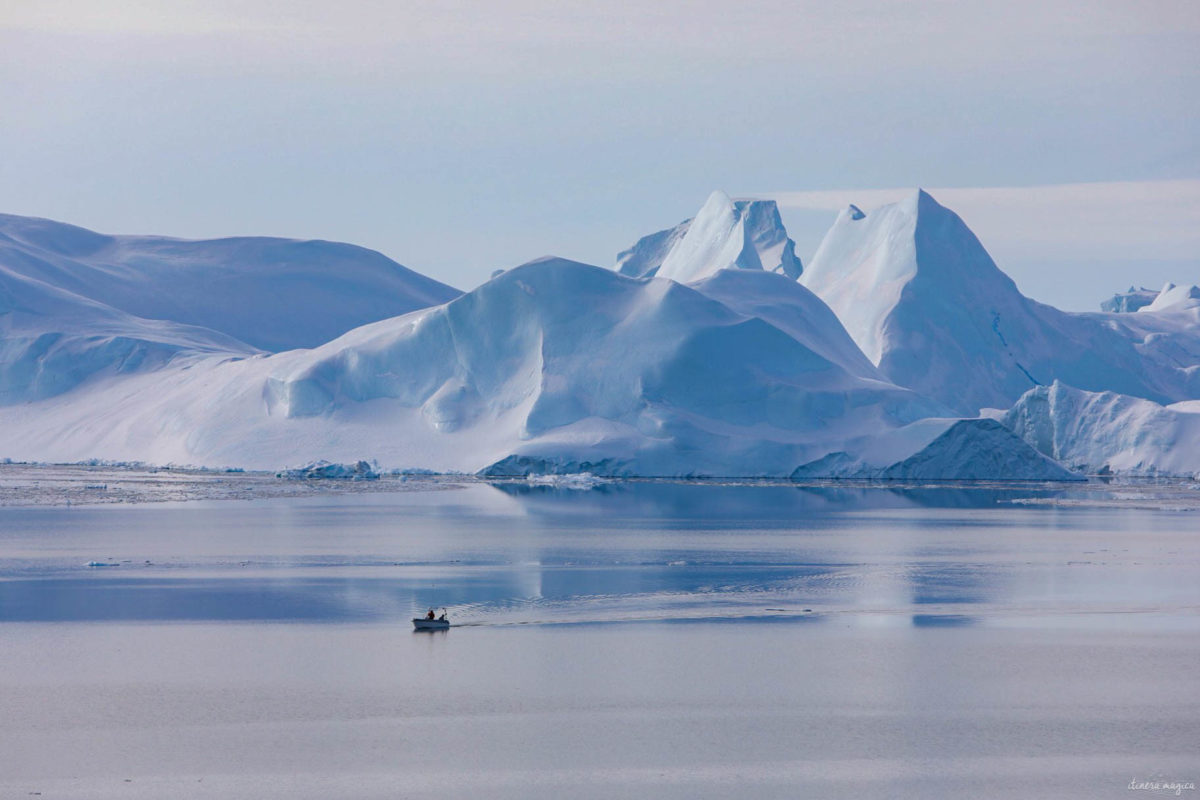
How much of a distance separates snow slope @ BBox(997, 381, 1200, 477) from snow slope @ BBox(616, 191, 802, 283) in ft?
77.0

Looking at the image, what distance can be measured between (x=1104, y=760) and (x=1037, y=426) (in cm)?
4459

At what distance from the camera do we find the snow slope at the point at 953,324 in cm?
7175

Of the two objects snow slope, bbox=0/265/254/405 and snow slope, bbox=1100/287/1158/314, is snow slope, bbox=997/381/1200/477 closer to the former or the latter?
snow slope, bbox=0/265/254/405

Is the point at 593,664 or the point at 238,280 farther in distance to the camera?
the point at 238,280

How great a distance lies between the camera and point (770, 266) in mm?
85812

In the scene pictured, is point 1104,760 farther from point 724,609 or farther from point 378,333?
point 378,333


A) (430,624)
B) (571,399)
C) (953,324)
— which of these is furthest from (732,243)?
(430,624)

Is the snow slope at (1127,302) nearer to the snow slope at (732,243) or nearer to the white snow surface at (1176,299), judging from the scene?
the white snow surface at (1176,299)

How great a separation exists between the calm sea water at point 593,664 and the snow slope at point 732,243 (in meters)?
48.0

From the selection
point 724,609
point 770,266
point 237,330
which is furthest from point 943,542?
point 237,330

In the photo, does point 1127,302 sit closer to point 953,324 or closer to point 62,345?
point 953,324

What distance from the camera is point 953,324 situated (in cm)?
7319

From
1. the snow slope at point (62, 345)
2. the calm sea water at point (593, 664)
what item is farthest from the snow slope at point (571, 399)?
the calm sea water at point (593, 664)

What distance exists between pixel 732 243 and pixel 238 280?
34.4 metres
